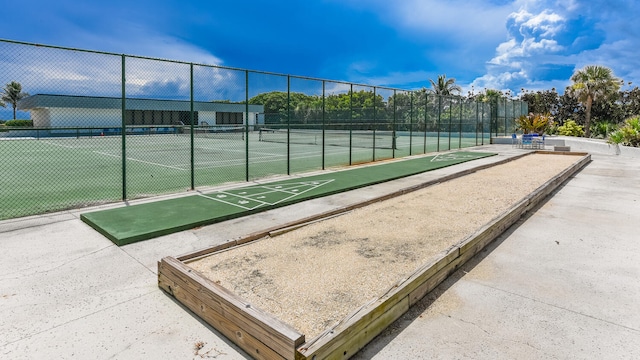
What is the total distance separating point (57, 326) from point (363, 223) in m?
3.96

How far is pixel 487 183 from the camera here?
31.4 feet

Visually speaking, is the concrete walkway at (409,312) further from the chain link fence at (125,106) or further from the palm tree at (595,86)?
the palm tree at (595,86)

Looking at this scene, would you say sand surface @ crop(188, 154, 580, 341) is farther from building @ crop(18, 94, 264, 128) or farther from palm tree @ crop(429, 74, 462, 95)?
palm tree @ crop(429, 74, 462, 95)

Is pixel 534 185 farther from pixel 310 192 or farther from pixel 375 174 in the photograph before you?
pixel 310 192

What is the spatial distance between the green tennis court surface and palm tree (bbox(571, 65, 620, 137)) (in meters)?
34.5

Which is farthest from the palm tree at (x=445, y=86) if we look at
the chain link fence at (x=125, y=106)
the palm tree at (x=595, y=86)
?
the chain link fence at (x=125, y=106)

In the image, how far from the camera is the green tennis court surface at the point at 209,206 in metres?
5.55

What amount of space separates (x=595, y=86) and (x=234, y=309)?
142 ft

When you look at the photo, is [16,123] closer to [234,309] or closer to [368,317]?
[234,309]

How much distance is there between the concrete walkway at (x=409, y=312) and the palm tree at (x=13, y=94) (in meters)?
2.16

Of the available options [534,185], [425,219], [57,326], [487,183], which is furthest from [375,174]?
[57,326]

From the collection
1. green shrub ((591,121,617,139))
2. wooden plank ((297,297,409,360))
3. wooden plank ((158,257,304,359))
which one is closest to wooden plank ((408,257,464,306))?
wooden plank ((297,297,409,360))

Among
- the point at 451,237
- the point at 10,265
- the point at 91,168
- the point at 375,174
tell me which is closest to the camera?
the point at 10,265

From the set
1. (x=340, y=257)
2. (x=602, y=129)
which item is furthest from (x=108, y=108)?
(x=602, y=129)
